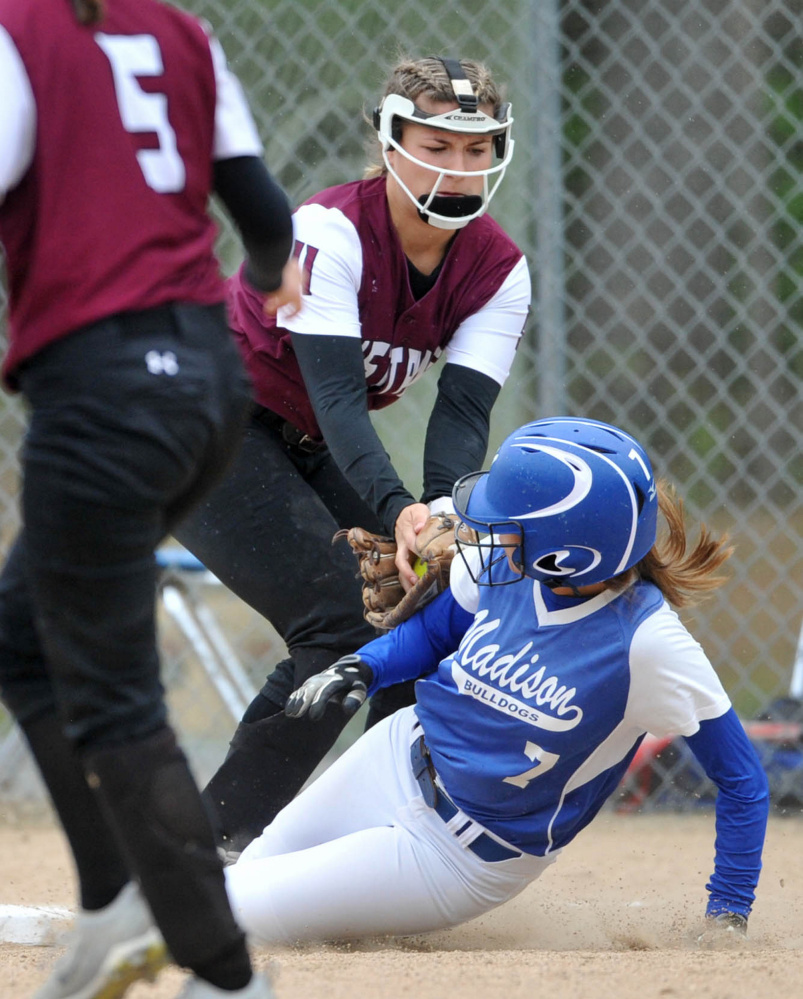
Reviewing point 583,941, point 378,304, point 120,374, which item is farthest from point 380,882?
point 120,374

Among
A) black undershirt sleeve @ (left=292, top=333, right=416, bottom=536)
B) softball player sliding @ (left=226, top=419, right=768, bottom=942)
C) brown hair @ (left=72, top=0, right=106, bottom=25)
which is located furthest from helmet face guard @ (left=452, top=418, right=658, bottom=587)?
brown hair @ (left=72, top=0, right=106, bottom=25)

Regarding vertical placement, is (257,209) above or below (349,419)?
above

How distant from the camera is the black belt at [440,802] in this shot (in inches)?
94.3

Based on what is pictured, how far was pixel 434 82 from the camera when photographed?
2631mm

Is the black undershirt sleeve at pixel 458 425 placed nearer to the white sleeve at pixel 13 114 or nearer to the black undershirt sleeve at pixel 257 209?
the black undershirt sleeve at pixel 257 209

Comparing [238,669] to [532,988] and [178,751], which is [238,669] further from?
[178,751]

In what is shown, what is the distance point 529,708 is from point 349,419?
68cm

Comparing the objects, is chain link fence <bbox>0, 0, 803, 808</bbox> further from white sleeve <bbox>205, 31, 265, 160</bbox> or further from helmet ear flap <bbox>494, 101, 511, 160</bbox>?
white sleeve <bbox>205, 31, 265, 160</bbox>

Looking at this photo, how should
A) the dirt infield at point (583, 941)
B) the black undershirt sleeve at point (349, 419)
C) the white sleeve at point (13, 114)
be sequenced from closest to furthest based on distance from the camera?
the white sleeve at point (13, 114), the dirt infield at point (583, 941), the black undershirt sleeve at point (349, 419)

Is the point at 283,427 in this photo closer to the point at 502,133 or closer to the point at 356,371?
the point at 356,371

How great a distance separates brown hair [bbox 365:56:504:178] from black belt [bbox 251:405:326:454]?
0.73 meters

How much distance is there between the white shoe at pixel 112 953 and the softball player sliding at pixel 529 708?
2.60 feet

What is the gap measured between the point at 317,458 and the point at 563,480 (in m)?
0.88

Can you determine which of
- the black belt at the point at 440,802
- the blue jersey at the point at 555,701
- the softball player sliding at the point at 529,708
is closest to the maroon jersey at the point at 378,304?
the softball player sliding at the point at 529,708
